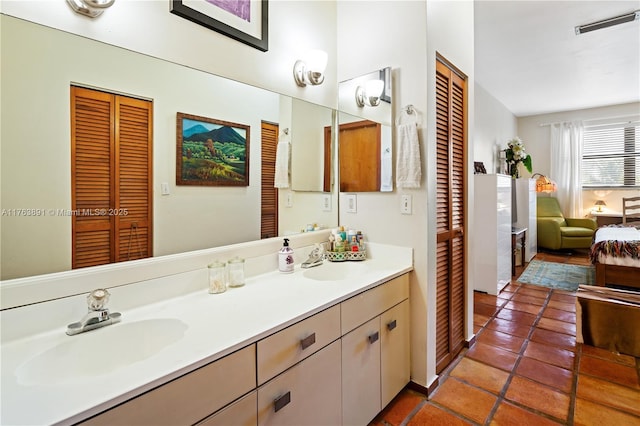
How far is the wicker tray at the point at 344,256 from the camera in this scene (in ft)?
6.40

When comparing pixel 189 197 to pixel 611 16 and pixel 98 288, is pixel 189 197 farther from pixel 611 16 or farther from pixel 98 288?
pixel 611 16

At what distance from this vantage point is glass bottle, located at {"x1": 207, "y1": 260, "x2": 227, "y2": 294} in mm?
1358

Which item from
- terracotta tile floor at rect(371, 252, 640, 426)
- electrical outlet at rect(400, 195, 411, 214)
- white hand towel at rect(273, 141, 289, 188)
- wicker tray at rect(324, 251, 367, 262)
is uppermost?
white hand towel at rect(273, 141, 289, 188)

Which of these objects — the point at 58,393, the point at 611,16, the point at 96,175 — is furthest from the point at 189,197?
the point at 611,16

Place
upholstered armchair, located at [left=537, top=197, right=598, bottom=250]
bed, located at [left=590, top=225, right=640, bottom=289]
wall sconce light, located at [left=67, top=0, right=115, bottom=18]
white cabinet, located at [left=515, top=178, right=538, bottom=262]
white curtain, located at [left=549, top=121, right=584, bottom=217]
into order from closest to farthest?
wall sconce light, located at [left=67, top=0, right=115, bottom=18]
bed, located at [left=590, top=225, right=640, bottom=289]
white cabinet, located at [left=515, top=178, right=538, bottom=262]
upholstered armchair, located at [left=537, top=197, right=598, bottom=250]
white curtain, located at [left=549, top=121, right=584, bottom=217]

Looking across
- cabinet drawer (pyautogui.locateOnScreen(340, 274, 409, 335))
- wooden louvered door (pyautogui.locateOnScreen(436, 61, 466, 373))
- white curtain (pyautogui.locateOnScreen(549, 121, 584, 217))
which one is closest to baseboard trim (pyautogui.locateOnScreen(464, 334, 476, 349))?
wooden louvered door (pyautogui.locateOnScreen(436, 61, 466, 373))

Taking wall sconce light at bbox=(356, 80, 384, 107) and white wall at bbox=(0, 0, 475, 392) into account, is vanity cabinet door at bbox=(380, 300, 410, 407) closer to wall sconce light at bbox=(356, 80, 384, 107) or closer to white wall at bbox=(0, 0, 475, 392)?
white wall at bbox=(0, 0, 475, 392)

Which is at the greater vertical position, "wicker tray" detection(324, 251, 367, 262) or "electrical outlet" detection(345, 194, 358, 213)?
"electrical outlet" detection(345, 194, 358, 213)

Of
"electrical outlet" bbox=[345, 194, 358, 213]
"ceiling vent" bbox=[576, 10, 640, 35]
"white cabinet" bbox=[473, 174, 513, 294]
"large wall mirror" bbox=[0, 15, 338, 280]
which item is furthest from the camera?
"white cabinet" bbox=[473, 174, 513, 294]

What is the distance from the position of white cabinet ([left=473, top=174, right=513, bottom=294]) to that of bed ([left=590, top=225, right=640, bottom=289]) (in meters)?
0.91

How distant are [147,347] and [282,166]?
3.70ft

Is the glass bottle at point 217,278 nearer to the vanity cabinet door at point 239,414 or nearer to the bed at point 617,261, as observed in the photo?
the vanity cabinet door at point 239,414

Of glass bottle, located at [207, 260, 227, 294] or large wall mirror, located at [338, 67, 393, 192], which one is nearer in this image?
glass bottle, located at [207, 260, 227, 294]

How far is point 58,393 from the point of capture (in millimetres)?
697
